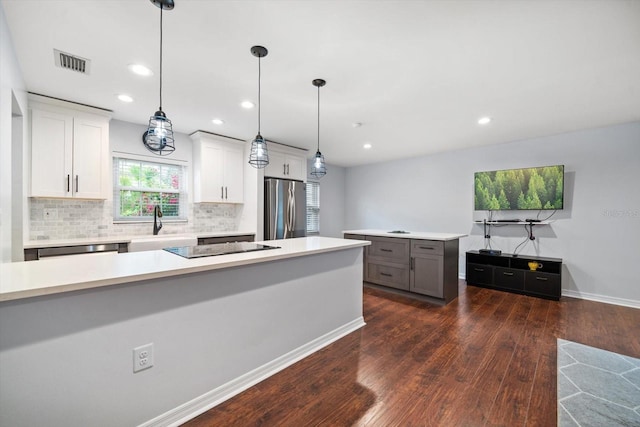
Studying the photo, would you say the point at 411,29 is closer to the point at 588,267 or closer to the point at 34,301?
the point at 34,301

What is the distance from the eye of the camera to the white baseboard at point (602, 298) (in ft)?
11.7

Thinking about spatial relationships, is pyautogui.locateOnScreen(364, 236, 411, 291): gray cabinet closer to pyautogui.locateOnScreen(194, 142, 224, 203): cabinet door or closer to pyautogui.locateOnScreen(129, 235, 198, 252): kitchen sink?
pyautogui.locateOnScreen(194, 142, 224, 203): cabinet door

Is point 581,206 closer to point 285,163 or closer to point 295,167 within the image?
point 295,167

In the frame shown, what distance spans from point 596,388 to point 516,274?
2.40 metres

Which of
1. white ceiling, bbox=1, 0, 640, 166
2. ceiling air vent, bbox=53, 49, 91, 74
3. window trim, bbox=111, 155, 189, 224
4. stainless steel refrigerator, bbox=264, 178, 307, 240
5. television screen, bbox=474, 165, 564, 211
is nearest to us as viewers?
white ceiling, bbox=1, 0, 640, 166

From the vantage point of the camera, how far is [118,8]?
1647 millimetres

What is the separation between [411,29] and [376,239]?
2.85m

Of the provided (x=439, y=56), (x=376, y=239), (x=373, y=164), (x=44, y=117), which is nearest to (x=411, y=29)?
(x=439, y=56)

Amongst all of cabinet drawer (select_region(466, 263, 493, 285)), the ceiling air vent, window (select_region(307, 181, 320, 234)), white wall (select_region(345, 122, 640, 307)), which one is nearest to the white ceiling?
the ceiling air vent

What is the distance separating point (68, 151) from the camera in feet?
9.99

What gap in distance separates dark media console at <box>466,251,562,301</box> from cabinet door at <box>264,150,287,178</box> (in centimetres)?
348

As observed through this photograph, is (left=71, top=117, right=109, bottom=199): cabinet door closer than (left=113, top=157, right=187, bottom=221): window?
Yes

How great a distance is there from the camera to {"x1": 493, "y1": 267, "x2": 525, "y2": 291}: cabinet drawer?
4.03 m

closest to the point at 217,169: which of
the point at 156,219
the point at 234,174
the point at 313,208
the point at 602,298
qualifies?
the point at 234,174
